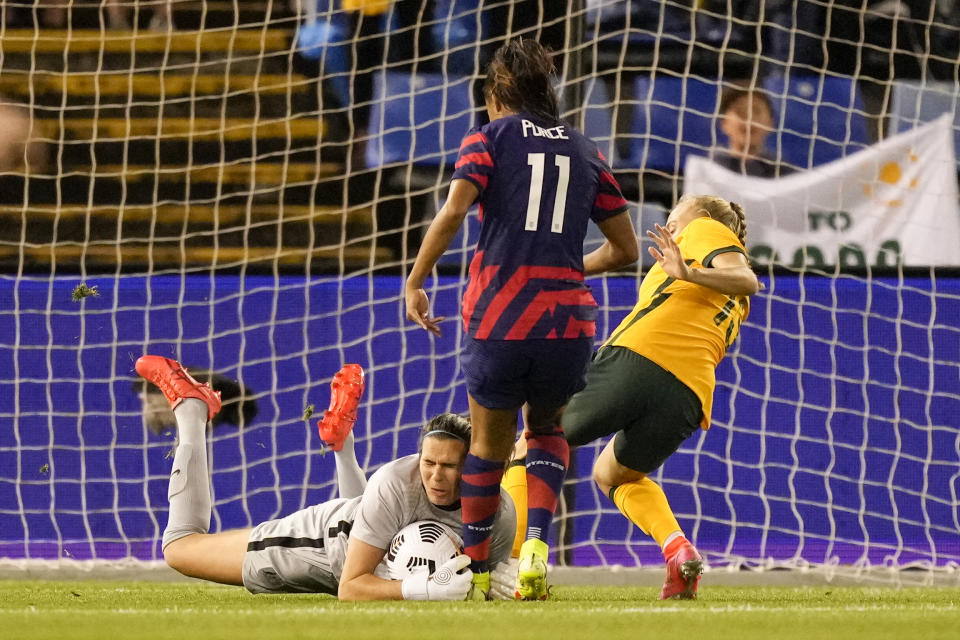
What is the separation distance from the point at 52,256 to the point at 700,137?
10.1 feet

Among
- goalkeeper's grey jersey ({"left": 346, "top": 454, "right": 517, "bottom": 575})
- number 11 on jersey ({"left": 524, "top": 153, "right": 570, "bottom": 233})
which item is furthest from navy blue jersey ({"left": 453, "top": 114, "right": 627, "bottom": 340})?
goalkeeper's grey jersey ({"left": 346, "top": 454, "right": 517, "bottom": 575})

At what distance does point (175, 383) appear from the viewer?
4.51m

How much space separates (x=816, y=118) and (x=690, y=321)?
8.47 feet

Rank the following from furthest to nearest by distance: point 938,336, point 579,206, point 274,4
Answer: point 274,4, point 938,336, point 579,206

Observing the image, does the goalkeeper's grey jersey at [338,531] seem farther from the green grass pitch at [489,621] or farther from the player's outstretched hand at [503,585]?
the green grass pitch at [489,621]

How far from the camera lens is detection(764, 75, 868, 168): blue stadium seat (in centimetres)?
629

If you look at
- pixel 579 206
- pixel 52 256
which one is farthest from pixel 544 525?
pixel 52 256

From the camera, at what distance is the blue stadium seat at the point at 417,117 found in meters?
6.29

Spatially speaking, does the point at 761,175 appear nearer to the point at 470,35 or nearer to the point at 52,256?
the point at 470,35

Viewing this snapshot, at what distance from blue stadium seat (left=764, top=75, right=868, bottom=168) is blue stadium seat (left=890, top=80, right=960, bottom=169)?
16 centimetres

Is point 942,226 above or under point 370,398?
above

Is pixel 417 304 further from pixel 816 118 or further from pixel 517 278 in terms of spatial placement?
pixel 816 118

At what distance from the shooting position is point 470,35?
6.29 meters

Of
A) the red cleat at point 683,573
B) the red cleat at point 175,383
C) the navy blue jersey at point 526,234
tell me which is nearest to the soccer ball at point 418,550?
the navy blue jersey at point 526,234
